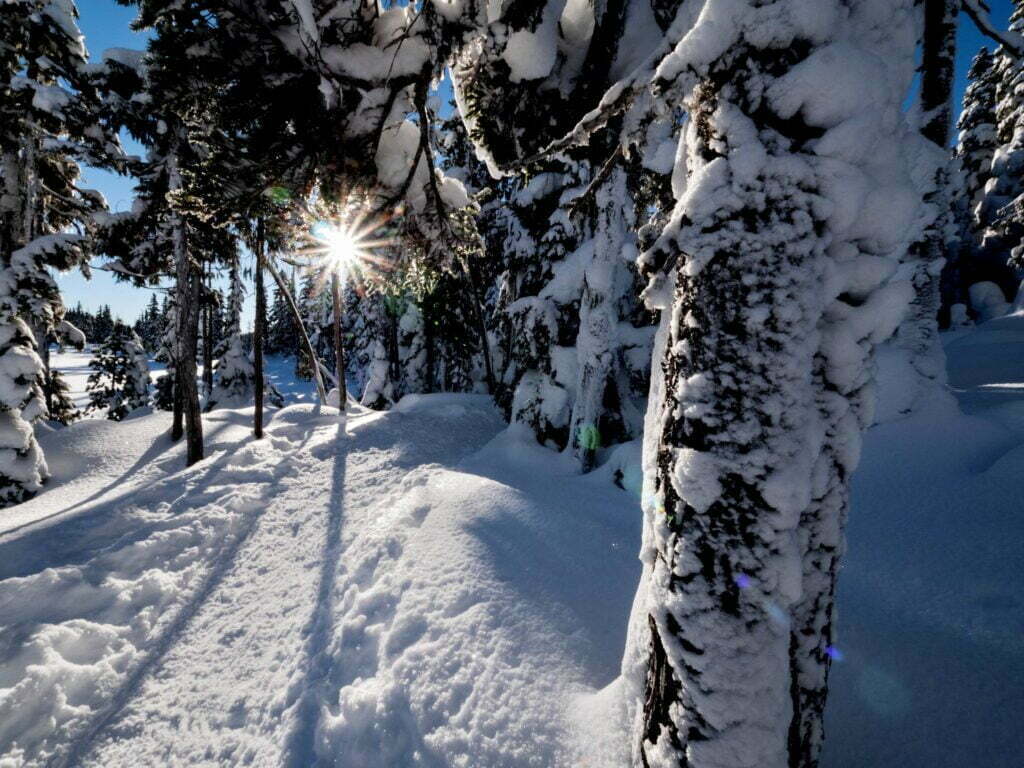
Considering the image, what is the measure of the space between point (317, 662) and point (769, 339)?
432cm

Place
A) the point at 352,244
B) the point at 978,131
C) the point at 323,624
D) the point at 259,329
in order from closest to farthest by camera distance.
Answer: the point at 323,624 < the point at 352,244 < the point at 259,329 < the point at 978,131

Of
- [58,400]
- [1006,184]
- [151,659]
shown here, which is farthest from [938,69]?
[58,400]

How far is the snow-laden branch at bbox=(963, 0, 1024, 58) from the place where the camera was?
2.46 meters

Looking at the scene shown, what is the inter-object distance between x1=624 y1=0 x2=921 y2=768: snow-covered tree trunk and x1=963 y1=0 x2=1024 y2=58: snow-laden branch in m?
1.17

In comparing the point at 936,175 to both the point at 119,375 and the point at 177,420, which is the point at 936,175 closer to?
the point at 177,420

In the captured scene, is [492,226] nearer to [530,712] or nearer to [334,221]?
[334,221]

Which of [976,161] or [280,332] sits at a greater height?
[976,161]

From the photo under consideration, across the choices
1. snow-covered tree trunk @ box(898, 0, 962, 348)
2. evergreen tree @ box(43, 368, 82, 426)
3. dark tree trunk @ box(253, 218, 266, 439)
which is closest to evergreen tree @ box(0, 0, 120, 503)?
dark tree trunk @ box(253, 218, 266, 439)

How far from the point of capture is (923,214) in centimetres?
587

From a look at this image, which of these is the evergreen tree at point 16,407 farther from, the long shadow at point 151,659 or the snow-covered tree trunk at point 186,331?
the long shadow at point 151,659

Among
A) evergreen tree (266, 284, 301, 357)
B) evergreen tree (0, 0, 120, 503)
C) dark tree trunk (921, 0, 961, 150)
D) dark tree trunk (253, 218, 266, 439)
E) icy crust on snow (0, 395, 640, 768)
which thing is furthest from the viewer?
evergreen tree (266, 284, 301, 357)

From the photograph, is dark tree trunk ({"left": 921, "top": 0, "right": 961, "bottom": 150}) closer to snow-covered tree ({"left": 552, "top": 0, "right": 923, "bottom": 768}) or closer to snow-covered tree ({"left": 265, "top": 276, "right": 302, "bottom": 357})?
snow-covered tree ({"left": 552, "top": 0, "right": 923, "bottom": 768})

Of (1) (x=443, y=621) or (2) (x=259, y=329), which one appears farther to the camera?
(2) (x=259, y=329)

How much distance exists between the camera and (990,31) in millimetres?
2533
